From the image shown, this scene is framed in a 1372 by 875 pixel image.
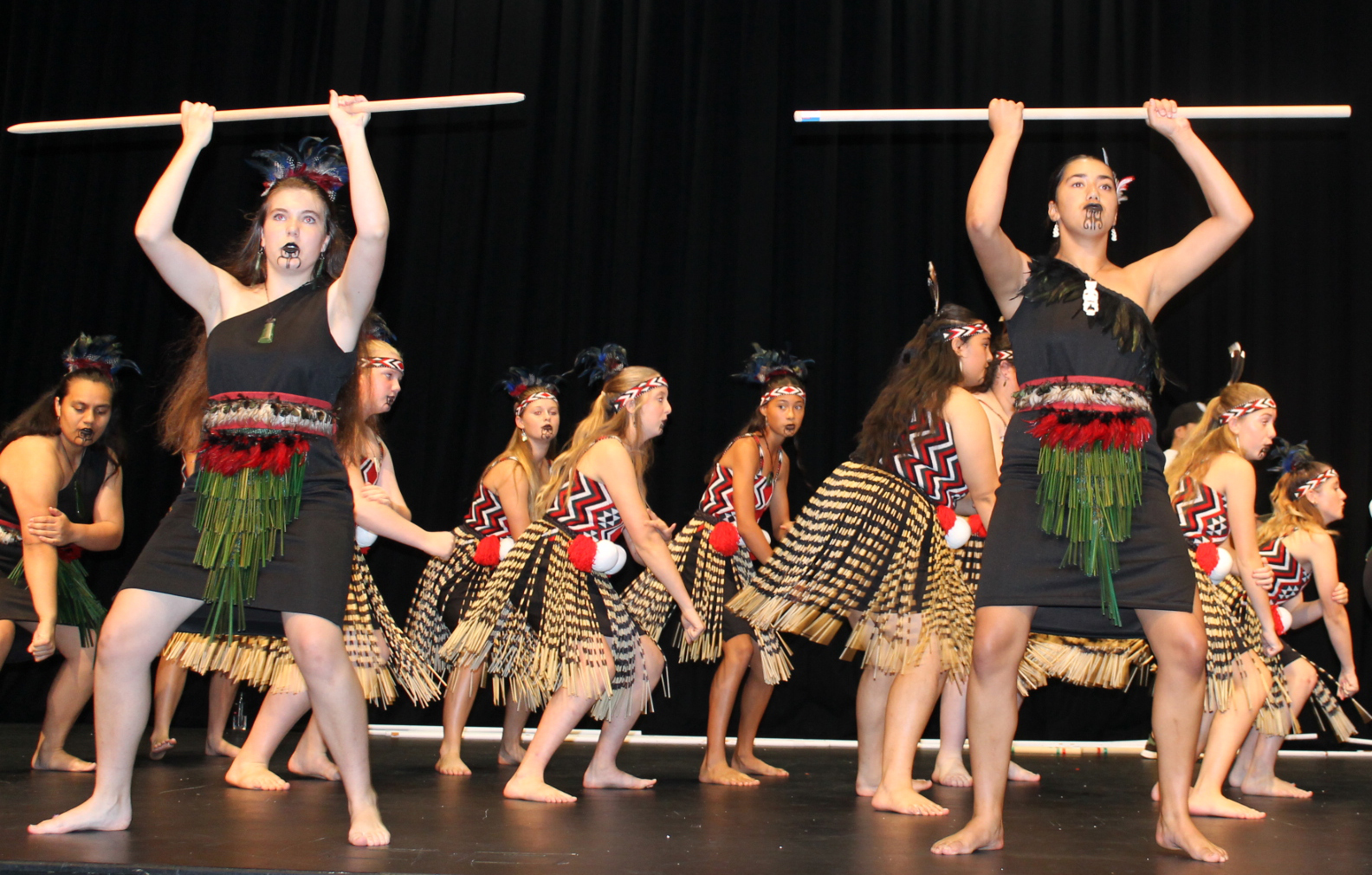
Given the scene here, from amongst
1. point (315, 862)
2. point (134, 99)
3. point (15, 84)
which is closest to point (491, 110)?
point (134, 99)

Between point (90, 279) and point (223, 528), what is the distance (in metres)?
4.40

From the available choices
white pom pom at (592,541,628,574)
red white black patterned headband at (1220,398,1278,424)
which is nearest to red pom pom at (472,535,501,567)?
white pom pom at (592,541,628,574)

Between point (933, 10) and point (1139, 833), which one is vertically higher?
point (933, 10)

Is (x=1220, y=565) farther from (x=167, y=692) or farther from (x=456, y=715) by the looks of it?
(x=167, y=692)

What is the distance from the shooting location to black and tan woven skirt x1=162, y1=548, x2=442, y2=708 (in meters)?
3.48

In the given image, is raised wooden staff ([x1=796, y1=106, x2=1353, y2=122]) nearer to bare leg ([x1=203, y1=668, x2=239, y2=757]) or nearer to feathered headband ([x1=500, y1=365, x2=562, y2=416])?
feathered headband ([x1=500, y1=365, x2=562, y2=416])

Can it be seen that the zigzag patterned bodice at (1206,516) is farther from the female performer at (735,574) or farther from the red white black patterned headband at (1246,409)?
the female performer at (735,574)

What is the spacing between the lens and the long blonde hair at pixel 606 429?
411 centimetres

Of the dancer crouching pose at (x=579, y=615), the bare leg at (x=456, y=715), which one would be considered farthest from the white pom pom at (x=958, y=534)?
the bare leg at (x=456, y=715)

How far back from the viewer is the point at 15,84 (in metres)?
6.52

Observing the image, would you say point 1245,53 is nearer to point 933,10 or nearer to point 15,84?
point 933,10

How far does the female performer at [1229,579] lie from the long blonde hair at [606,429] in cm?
179

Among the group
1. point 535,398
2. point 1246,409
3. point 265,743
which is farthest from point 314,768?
point 1246,409

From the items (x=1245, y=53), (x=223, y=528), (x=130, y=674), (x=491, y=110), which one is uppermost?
(x=1245, y=53)
